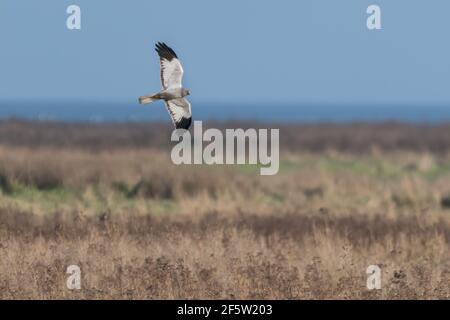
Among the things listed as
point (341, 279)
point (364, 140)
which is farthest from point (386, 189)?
point (364, 140)

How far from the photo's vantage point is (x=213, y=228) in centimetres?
1548

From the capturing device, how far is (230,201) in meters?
20.4

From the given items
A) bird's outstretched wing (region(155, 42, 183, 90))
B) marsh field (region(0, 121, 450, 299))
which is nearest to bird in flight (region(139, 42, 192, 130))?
bird's outstretched wing (region(155, 42, 183, 90))

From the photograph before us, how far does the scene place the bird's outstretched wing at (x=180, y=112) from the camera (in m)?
13.4

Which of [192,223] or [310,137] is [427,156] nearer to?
[310,137]

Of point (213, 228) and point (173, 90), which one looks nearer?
point (173, 90)

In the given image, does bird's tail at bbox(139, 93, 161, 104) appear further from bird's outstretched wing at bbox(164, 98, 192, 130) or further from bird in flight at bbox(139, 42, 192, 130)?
bird's outstretched wing at bbox(164, 98, 192, 130)

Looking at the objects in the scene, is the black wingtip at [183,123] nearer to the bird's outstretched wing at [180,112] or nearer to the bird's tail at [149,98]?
the bird's outstretched wing at [180,112]

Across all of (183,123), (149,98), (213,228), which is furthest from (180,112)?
(213,228)

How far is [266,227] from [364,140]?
25433 mm

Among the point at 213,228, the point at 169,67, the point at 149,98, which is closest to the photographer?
the point at 149,98

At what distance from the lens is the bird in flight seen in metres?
12.9

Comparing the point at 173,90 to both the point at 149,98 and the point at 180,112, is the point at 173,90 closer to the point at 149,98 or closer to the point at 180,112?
the point at 149,98

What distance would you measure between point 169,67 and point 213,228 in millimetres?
3047
